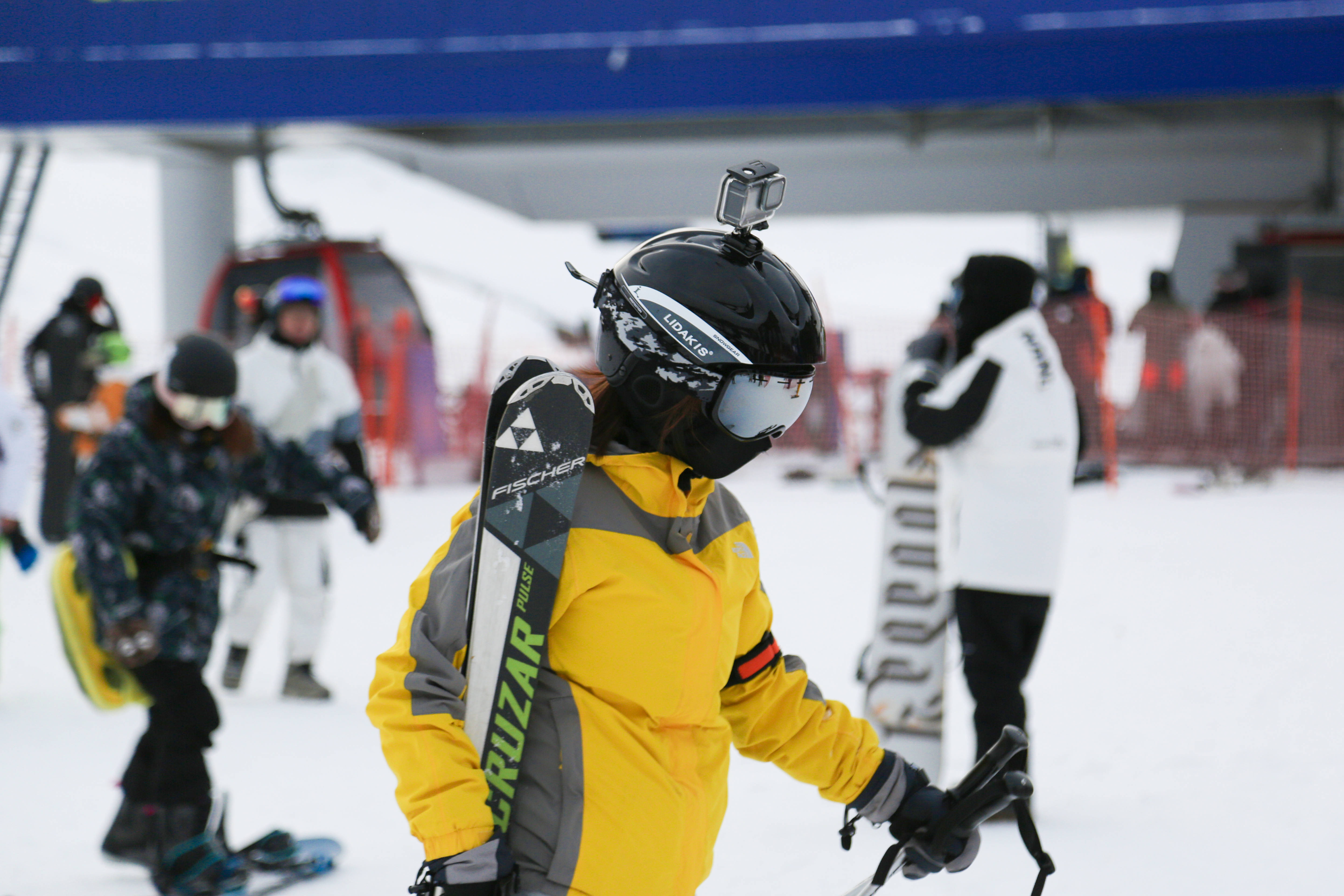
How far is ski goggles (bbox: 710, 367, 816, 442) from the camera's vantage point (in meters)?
1.63

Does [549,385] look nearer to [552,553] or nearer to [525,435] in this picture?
[525,435]

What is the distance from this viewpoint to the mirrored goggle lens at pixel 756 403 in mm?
1634

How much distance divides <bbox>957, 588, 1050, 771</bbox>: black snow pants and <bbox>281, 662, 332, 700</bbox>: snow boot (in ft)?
9.33

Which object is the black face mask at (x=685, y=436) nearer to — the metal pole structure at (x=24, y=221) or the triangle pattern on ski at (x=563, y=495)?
the triangle pattern on ski at (x=563, y=495)

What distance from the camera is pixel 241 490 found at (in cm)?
381

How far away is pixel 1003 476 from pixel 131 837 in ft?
8.72

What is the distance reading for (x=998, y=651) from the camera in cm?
374

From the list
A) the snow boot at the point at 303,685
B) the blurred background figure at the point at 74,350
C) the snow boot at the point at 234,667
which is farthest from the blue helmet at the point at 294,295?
the blurred background figure at the point at 74,350

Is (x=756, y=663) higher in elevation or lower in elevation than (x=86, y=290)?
lower

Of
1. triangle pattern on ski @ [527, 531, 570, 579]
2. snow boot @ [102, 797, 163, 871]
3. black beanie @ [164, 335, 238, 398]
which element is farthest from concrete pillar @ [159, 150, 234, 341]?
triangle pattern on ski @ [527, 531, 570, 579]

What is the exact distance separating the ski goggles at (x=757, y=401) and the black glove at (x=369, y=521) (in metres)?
2.80

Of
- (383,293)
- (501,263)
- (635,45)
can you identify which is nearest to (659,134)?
(501,263)

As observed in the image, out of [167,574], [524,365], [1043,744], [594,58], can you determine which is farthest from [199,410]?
[594,58]

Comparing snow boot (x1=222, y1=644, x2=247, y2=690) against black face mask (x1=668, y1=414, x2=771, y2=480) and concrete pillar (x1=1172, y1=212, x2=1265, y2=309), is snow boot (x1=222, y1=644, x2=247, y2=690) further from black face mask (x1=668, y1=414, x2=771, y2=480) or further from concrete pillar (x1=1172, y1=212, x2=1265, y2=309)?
concrete pillar (x1=1172, y1=212, x2=1265, y2=309)
